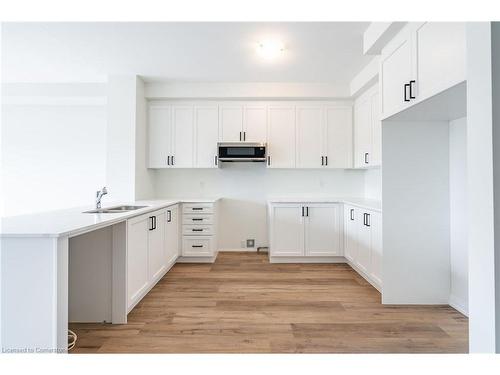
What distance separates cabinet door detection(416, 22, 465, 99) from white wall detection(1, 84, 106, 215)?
477cm

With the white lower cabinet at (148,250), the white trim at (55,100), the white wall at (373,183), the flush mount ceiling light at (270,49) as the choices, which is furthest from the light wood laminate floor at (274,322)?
the white trim at (55,100)

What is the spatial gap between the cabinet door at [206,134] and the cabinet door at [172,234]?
2.96ft

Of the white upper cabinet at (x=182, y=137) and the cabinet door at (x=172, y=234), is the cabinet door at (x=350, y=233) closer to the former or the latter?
the cabinet door at (x=172, y=234)

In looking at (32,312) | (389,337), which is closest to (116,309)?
(32,312)

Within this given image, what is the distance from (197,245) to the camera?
404 cm

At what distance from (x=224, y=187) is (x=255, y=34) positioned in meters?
2.48

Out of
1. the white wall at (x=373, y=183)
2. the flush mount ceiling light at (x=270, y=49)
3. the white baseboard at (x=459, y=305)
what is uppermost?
the flush mount ceiling light at (x=270, y=49)

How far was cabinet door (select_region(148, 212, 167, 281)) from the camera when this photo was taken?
292 centimetres

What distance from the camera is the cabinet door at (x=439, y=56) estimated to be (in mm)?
1692

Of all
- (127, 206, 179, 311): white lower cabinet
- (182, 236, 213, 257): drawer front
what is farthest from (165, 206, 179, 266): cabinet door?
(182, 236, 213, 257): drawer front

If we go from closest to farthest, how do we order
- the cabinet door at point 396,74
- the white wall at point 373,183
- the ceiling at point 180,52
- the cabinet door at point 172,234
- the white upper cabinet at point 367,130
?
the cabinet door at point 396,74, the ceiling at point 180,52, the cabinet door at point 172,234, the white upper cabinet at point 367,130, the white wall at point 373,183

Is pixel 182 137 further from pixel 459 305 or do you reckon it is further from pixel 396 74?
pixel 459 305

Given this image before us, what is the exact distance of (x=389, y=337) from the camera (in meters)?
2.07
